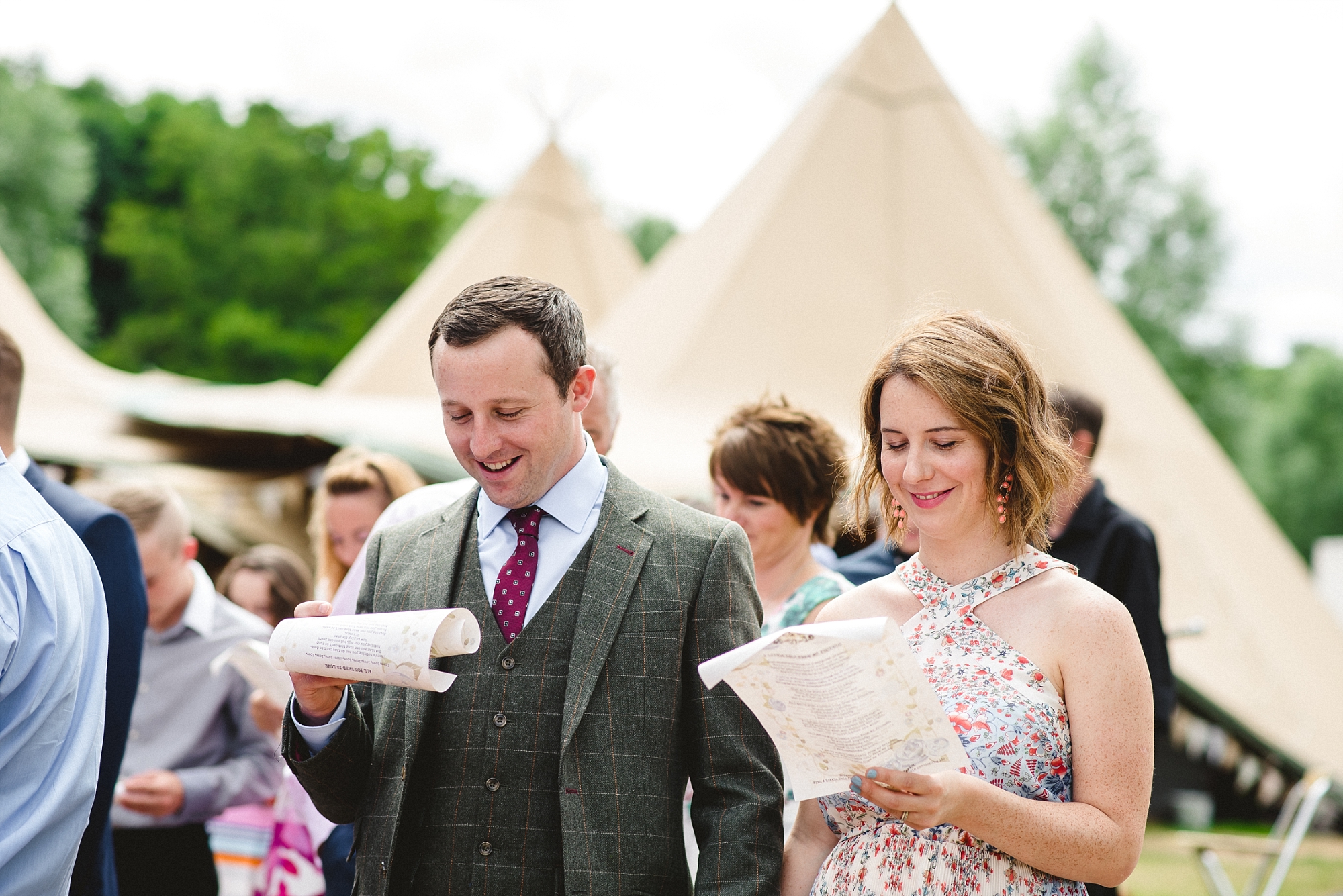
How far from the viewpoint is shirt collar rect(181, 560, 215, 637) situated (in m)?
3.50

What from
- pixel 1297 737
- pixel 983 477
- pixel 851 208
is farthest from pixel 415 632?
pixel 851 208

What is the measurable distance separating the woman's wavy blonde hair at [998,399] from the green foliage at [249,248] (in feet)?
92.7

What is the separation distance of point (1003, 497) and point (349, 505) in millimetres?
2290

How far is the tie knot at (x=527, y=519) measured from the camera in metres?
2.01

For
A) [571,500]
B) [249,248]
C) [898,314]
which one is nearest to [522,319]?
[571,500]

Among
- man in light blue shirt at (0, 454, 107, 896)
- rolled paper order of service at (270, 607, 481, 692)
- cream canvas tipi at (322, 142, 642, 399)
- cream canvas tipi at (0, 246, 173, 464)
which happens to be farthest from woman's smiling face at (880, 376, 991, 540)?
cream canvas tipi at (322, 142, 642, 399)

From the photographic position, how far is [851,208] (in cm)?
926

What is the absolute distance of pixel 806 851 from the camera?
6.50 feet

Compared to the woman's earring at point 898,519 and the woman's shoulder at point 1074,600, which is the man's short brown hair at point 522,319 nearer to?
the woman's earring at point 898,519

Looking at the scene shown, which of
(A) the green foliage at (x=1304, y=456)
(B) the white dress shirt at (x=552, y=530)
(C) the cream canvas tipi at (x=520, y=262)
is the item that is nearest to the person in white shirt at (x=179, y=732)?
(B) the white dress shirt at (x=552, y=530)

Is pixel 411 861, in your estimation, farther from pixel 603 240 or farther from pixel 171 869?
pixel 603 240

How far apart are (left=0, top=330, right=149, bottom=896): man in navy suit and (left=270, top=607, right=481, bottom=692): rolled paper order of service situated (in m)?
1.20

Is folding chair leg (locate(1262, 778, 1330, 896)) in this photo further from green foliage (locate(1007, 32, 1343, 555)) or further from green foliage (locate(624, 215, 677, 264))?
green foliage (locate(624, 215, 677, 264))

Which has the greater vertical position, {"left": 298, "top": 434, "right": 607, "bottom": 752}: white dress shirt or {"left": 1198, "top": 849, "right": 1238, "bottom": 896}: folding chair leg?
{"left": 298, "top": 434, "right": 607, "bottom": 752}: white dress shirt
